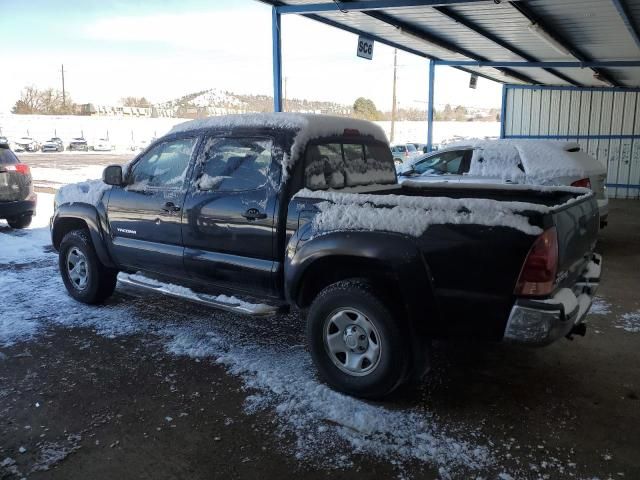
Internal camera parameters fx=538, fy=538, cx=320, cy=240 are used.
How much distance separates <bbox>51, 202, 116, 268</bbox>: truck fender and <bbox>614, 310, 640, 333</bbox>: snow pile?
4.95 meters

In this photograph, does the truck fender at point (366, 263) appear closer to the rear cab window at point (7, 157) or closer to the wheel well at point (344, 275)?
the wheel well at point (344, 275)

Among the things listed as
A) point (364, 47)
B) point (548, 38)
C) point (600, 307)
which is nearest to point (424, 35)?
point (364, 47)

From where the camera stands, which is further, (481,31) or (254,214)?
(481,31)

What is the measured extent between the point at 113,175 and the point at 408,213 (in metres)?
3.05

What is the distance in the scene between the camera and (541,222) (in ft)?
9.78

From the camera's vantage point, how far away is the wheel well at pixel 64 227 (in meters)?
5.67

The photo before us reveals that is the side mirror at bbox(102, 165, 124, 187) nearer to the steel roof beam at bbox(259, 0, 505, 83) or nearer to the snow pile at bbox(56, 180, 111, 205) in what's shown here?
the snow pile at bbox(56, 180, 111, 205)

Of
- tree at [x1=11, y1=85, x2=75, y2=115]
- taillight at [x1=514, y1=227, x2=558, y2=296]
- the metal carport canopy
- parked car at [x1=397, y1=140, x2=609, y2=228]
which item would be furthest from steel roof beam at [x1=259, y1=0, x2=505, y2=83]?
tree at [x1=11, y1=85, x2=75, y2=115]

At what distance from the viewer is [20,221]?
1015 centimetres

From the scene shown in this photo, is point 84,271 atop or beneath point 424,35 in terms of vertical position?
beneath

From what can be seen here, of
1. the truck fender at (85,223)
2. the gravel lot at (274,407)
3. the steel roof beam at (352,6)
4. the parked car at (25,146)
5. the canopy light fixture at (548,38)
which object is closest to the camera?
the gravel lot at (274,407)

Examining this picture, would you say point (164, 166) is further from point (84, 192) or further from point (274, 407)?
point (274, 407)

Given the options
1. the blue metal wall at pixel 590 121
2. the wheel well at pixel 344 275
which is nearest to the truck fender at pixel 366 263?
the wheel well at pixel 344 275

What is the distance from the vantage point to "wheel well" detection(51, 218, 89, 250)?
5.67 metres
